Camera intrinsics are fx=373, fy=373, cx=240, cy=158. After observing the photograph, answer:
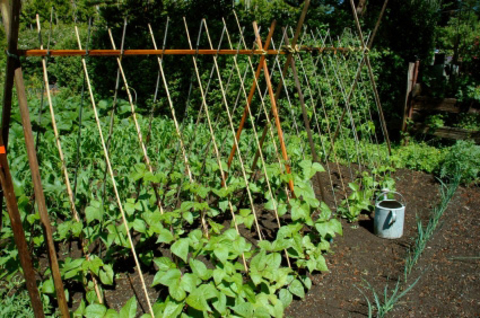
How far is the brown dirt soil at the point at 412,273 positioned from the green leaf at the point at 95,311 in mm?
1127

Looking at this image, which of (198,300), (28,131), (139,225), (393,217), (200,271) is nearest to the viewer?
(28,131)

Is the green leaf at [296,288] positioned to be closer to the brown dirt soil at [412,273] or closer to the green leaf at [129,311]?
the brown dirt soil at [412,273]

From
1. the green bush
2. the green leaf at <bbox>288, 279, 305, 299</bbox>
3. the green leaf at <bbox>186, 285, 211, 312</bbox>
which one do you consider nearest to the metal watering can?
the green leaf at <bbox>288, 279, 305, 299</bbox>

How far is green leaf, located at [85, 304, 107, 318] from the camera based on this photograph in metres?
1.76

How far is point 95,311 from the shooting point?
178cm

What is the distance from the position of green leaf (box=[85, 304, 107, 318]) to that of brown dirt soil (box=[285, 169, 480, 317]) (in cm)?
113

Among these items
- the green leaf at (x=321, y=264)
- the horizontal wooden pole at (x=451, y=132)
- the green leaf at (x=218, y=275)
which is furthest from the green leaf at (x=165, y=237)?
the horizontal wooden pole at (x=451, y=132)

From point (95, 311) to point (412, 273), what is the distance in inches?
86.7

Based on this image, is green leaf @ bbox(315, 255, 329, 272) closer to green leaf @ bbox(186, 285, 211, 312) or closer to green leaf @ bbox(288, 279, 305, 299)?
green leaf @ bbox(288, 279, 305, 299)

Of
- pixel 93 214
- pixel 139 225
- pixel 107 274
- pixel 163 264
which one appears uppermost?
pixel 93 214

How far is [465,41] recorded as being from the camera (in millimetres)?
7777

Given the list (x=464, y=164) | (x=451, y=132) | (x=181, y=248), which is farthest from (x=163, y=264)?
(x=451, y=132)

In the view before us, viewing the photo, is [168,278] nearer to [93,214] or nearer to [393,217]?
[93,214]

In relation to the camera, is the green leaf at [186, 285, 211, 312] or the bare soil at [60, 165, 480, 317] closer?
the green leaf at [186, 285, 211, 312]
